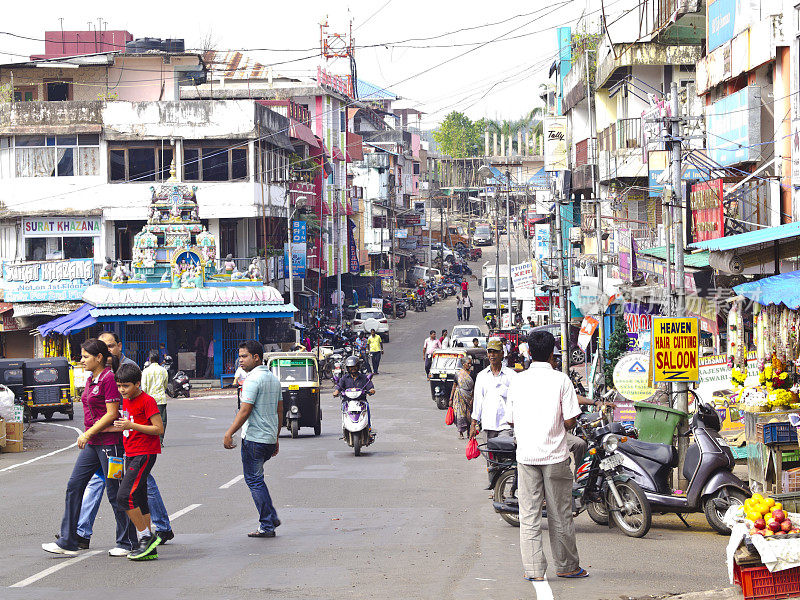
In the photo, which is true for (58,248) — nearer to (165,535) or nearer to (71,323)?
(71,323)

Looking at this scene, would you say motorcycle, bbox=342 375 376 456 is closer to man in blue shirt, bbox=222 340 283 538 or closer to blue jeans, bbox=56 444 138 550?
man in blue shirt, bbox=222 340 283 538

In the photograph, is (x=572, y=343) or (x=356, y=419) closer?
(x=356, y=419)

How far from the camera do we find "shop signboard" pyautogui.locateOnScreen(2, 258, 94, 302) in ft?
150

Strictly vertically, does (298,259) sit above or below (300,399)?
above

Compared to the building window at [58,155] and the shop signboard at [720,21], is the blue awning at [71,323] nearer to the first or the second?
the building window at [58,155]

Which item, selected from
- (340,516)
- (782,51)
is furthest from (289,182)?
(340,516)

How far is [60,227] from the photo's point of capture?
4744 cm

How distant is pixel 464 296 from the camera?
69.8 m

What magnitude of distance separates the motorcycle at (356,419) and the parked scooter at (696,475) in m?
7.89

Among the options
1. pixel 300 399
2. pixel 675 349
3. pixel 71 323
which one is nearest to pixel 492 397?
pixel 675 349

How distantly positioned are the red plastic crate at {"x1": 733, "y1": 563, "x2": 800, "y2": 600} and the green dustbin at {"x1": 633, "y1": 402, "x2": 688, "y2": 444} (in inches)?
186

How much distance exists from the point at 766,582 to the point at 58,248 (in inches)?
1712

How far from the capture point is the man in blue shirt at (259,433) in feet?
35.4

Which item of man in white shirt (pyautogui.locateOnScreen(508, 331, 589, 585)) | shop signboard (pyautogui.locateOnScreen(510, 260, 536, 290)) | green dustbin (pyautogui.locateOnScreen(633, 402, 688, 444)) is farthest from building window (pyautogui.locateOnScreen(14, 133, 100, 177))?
man in white shirt (pyautogui.locateOnScreen(508, 331, 589, 585))
